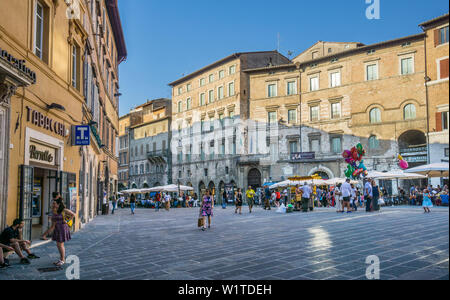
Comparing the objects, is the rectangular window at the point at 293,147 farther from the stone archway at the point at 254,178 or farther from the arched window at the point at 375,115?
the arched window at the point at 375,115

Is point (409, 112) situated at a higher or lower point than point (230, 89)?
lower

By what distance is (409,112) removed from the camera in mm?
33969

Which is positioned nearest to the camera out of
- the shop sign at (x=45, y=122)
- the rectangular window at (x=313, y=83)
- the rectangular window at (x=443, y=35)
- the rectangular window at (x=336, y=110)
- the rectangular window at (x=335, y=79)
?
the rectangular window at (x=443, y=35)

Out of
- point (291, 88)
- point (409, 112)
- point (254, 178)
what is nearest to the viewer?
point (409, 112)

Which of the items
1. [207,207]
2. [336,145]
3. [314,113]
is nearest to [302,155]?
[336,145]

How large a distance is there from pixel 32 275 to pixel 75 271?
0.62 m

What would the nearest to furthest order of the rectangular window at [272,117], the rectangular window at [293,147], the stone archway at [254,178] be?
the rectangular window at [293,147], the rectangular window at [272,117], the stone archway at [254,178]

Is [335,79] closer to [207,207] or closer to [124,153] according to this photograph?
[207,207]

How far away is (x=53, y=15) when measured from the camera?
426 inches

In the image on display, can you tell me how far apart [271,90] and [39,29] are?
34171 millimetres

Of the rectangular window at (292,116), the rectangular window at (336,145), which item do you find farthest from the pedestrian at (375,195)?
the rectangular window at (292,116)

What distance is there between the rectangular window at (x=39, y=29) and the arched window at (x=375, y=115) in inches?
1237

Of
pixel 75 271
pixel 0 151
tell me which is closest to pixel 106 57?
pixel 0 151

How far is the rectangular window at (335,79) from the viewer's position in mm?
38375
